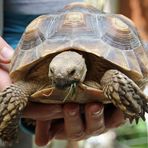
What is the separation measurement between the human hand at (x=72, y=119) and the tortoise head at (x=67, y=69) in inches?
5.8

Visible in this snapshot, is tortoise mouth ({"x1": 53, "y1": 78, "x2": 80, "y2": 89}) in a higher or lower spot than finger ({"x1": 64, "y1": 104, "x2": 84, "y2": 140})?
higher

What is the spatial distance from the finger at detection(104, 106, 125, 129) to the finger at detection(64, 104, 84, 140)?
0.29 ft

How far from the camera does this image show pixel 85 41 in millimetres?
1233

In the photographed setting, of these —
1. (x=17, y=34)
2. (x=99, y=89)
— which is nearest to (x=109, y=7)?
(x=17, y=34)

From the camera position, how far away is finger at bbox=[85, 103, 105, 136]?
1299 millimetres

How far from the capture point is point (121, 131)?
9.27 ft

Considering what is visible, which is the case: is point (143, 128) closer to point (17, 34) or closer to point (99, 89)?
point (17, 34)

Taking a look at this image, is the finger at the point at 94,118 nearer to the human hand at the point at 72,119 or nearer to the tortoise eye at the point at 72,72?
the human hand at the point at 72,119

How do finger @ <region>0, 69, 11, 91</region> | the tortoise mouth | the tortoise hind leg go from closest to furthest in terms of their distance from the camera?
the tortoise mouth, the tortoise hind leg, finger @ <region>0, 69, 11, 91</region>

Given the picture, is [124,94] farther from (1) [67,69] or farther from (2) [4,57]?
(2) [4,57]

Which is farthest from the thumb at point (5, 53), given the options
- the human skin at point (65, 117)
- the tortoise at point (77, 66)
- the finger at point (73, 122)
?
the finger at point (73, 122)

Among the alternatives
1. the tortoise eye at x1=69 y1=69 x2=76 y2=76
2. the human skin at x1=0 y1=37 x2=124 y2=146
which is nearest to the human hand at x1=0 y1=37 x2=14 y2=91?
the human skin at x1=0 y1=37 x2=124 y2=146

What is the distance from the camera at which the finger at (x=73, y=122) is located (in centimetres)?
132

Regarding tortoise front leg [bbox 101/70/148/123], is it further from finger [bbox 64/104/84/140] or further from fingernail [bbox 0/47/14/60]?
fingernail [bbox 0/47/14/60]
